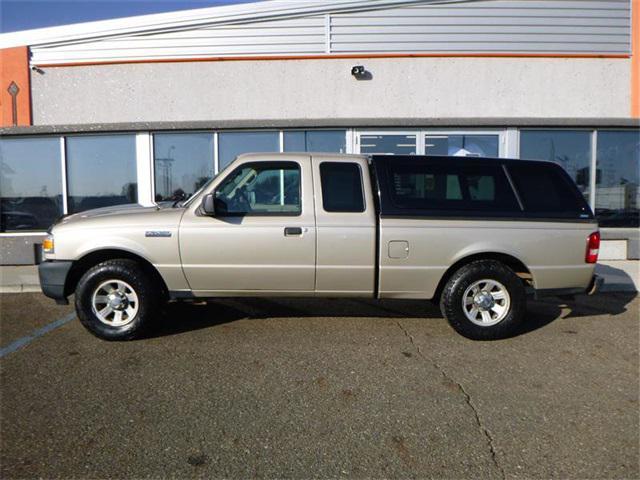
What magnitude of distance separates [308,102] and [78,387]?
714cm

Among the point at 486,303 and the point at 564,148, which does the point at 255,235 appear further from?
the point at 564,148

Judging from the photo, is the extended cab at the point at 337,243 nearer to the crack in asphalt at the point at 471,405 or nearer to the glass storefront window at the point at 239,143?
the crack in asphalt at the point at 471,405

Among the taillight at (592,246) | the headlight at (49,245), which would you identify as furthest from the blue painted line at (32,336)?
the taillight at (592,246)

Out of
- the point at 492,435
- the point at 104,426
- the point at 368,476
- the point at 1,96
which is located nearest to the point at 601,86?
the point at 492,435

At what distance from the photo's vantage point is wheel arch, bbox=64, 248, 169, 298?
14.4ft

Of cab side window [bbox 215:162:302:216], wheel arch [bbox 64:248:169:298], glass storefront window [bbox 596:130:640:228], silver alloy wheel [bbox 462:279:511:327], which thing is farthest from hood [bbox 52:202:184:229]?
glass storefront window [bbox 596:130:640:228]

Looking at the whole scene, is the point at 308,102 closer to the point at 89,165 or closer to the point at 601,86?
the point at 89,165

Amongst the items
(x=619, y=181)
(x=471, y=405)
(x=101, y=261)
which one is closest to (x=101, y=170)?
(x=101, y=261)

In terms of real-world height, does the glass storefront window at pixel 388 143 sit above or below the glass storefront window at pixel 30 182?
above

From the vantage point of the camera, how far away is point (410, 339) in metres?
4.41

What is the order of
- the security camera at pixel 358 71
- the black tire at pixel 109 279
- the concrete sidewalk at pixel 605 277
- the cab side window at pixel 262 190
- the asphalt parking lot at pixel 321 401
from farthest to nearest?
the security camera at pixel 358 71 < the concrete sidewalk at pixel 605 277 < the cab side window at pixel 262 190 < the black tire at pixel 109 279 < the asphalt parking lot at pixel 321 401

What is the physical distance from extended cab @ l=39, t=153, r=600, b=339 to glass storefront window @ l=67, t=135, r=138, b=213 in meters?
4.87

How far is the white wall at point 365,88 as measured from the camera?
8.87 meters

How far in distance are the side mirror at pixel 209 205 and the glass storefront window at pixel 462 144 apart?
5942 mm
